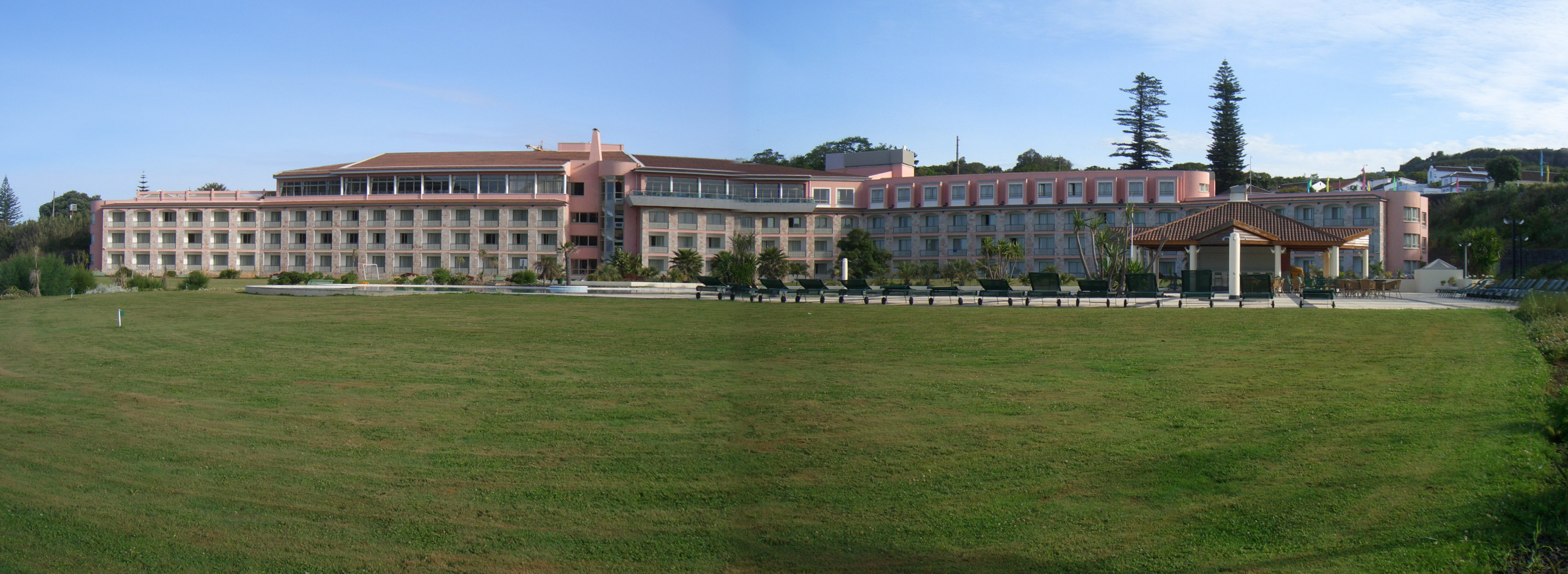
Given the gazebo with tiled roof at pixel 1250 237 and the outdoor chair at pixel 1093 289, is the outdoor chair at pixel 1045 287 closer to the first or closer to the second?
the outdoor chair at pixel 1093 289

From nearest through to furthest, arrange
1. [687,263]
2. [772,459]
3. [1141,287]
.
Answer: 1. [772,459]
2. [1141,287]
3. [687,263]

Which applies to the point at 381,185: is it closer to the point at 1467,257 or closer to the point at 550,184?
the point at 550,184

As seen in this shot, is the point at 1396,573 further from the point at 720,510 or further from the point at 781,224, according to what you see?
the point at 781,224

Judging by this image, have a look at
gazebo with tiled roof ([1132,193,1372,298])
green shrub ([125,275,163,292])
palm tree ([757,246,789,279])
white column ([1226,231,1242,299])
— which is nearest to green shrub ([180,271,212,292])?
green shrub ([125,275,163,292])

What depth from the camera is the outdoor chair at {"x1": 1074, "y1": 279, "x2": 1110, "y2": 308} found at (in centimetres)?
2741

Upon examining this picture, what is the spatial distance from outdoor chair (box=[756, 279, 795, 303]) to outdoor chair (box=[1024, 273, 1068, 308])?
22.7 feet

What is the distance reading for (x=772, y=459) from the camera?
22.6 ft

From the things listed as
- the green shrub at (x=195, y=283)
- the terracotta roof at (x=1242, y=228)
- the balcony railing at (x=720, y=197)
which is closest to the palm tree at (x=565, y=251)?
the balcony railing at (x=720, y=197)

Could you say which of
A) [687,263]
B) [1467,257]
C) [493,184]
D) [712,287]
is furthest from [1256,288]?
[493,184]

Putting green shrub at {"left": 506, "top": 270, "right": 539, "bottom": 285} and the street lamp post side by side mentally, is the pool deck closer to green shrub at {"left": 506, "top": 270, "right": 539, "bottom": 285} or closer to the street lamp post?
green shrub at {"left": 506, "top": 270, "right": 539, "bottom": 285}

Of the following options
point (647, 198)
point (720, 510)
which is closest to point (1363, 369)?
point (720, 510)

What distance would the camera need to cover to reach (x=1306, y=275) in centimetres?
3988

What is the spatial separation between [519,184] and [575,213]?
4140mm

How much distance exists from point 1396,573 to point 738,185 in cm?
6523
